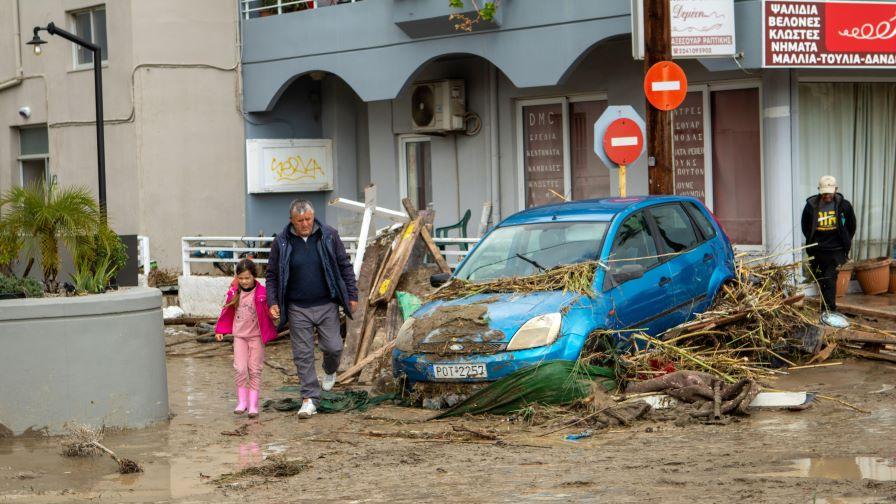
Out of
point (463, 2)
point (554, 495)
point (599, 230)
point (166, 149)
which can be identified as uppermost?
point (463, 2)

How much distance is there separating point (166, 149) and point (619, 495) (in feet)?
49.5

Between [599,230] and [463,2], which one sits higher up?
[463,2]

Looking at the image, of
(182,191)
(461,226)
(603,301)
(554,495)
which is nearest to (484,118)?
(461,226)

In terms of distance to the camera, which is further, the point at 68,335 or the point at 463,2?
the point at 463,2

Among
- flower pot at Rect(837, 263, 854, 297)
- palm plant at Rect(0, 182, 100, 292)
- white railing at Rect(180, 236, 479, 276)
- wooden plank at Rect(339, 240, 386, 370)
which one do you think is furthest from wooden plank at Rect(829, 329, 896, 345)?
palm plant at Rect(0, 182, 100, 292)

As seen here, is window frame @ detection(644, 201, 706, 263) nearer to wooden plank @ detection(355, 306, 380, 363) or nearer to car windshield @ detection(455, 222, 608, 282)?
car windshield @ detection(455, 222, 608, 282)

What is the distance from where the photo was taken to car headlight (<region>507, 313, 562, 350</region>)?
9719 millimetres

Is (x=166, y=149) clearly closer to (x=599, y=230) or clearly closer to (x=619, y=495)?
(x=599, y=230)

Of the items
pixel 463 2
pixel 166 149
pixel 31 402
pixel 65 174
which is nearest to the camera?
pixel 31 402

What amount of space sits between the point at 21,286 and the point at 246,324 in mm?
1883

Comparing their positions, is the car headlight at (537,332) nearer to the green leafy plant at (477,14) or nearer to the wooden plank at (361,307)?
the wooden plank at (361,307)

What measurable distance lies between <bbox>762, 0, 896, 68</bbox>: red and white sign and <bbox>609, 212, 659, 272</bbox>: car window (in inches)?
187

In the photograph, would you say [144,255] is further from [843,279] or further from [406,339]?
[843,279]

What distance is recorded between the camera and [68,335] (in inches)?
380
